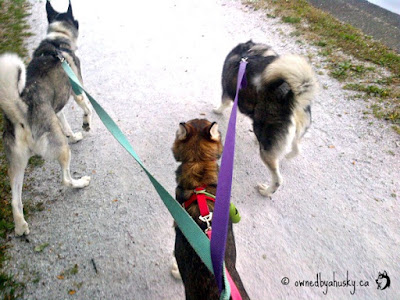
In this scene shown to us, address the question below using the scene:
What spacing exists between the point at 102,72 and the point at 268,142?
3960 mm

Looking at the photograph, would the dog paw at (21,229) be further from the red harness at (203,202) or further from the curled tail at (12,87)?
the red harness at (203,202)

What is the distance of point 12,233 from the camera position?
9.18 ft

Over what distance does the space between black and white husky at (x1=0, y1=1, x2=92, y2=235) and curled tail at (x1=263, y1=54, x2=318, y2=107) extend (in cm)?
229

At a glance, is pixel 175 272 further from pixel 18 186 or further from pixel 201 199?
pixel 18 186

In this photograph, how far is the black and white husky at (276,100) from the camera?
232 cm

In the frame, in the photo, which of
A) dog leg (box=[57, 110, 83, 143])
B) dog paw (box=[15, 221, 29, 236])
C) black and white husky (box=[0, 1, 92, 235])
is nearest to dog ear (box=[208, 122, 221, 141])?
black and white husky (box=[0, 1, 92, 235])

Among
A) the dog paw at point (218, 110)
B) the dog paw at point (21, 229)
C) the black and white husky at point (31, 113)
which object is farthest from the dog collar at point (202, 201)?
the dog paw at point (218, 110)

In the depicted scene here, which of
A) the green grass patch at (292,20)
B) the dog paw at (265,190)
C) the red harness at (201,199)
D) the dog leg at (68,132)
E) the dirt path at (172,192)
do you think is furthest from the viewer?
the green grass patch at (292,20)

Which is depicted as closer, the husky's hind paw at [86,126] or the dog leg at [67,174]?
the dog leg at [67,174]

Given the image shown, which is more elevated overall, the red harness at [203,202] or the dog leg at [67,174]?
the red harness at [203,202]

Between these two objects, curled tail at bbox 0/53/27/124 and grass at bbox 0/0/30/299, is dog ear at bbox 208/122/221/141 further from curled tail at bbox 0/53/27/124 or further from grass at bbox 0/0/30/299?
grass at bbox 0/0/30/299

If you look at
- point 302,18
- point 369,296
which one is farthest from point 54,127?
point 302,18

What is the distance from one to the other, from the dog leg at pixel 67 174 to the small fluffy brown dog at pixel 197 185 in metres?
1.43

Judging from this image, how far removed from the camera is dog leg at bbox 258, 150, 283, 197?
285 cm
